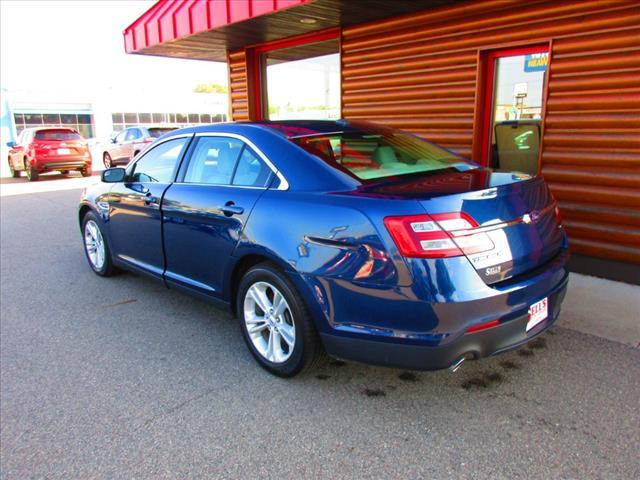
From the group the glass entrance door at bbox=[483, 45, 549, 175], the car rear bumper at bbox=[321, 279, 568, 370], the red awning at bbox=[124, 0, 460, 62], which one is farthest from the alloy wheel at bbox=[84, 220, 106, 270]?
the glass entrance door at bbox=[483, 45, 549, 175]

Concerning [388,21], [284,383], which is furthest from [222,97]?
[284,383]

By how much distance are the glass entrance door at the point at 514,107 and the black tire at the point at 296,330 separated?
3951mm

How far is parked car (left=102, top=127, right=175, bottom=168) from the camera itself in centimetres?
1692

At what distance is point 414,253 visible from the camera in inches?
100

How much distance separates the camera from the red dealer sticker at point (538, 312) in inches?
111

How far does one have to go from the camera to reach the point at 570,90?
5.25 m

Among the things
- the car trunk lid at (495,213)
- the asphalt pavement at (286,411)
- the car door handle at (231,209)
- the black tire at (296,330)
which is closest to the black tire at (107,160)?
the asphalt pavement at (286,411)

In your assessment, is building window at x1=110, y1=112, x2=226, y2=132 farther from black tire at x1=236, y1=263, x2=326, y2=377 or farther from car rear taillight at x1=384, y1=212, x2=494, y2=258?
car rear taillight at x1=384, y1=212, x2=494, y2=258

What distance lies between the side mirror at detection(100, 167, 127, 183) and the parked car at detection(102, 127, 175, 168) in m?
12.1

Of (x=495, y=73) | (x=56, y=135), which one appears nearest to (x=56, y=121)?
(x=56, y=135)

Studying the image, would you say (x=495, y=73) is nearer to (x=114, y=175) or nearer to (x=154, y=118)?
(x=114, y=175)

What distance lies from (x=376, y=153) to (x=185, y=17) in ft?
18.2

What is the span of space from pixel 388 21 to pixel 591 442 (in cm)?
595

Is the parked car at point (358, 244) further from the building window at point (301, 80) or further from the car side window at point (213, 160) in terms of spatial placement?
the building window at point (301, 80)
